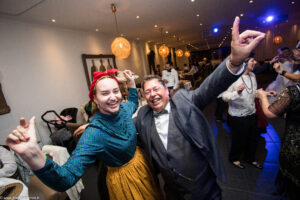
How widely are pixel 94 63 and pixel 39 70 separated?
2.02 m

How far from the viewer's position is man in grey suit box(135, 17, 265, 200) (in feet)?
3.41

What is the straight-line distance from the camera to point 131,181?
3.85 ft

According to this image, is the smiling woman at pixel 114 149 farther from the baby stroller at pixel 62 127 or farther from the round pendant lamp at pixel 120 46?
the round pendant lamp at pixel 120 46

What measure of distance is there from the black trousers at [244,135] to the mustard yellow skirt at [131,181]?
173 centimetres

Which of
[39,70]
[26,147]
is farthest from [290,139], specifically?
[39,70]

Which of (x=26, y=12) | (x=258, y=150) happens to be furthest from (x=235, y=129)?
(x=26, y=12)

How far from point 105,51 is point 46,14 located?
2.98 m

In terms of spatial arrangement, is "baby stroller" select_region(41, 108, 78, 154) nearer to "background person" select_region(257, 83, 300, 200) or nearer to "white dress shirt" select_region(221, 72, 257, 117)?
"white dress shirt" select_region(221, 72, 257, 117)

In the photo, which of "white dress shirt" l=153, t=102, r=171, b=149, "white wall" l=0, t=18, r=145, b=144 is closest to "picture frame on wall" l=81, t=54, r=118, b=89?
"white wall" l=0, t=18, r=145, b=144

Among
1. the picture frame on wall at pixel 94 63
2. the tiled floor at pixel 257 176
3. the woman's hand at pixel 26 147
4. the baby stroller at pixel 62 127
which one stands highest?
the picture frame on wall at pixel 94 63

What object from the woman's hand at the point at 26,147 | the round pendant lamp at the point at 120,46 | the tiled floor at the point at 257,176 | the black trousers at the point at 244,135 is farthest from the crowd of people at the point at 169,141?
the round pendant lamp at the point at 120,46

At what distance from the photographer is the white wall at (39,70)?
3.50 metres

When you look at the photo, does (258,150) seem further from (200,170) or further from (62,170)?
(62,170)

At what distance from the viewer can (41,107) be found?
13.5 ft
